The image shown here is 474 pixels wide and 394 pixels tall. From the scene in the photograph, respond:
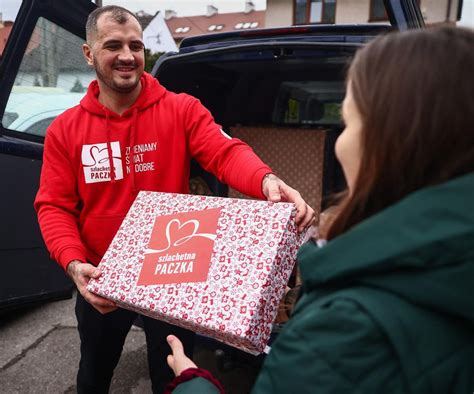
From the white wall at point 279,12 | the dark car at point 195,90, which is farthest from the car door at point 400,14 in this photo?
the white wall at point 279,12

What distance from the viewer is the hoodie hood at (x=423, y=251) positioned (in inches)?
27.9

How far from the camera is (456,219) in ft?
2.36

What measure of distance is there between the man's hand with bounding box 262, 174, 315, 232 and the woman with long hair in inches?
23.4

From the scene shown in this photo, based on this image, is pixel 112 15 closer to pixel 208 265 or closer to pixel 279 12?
pixel 208 265

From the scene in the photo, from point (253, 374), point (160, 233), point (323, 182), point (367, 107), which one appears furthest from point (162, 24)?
point (367, 107)

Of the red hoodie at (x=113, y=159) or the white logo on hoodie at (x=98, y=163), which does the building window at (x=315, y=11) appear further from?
the white logo on hoodie at (x=98, y=163)

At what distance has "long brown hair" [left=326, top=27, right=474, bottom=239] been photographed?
75cm

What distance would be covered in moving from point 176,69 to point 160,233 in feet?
4.92

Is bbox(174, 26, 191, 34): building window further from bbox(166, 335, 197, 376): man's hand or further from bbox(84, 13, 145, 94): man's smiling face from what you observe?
bbox(166, 335, 197, 376): man's hand

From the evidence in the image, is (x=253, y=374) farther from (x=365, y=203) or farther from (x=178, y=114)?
(x=365, y=203)

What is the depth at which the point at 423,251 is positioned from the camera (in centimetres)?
70

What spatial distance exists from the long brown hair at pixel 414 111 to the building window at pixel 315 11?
14814 mm

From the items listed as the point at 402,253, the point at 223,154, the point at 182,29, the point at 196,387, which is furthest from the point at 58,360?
the point at 182,29

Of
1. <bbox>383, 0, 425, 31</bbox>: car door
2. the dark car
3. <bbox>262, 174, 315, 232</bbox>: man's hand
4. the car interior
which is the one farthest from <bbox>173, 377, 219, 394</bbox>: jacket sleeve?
the car interior
